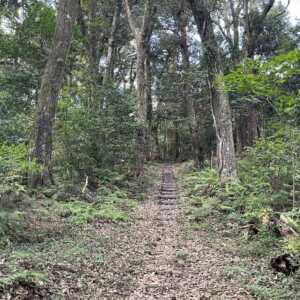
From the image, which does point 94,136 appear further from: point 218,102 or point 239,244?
point 239,244

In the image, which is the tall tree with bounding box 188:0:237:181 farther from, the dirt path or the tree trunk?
the tree trunk

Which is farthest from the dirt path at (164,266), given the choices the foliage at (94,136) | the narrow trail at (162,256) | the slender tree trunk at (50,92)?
the foliage at (94,136)

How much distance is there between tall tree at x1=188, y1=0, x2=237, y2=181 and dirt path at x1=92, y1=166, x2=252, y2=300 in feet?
9.58

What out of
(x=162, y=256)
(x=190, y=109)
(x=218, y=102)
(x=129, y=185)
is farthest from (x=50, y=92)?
(x=190, y=109)

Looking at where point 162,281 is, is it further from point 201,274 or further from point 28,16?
point 28,16

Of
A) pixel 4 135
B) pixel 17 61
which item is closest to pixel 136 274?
pixel 4 135

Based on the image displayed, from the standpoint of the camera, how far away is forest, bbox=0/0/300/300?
5.35 m

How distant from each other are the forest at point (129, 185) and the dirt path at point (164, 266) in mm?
31

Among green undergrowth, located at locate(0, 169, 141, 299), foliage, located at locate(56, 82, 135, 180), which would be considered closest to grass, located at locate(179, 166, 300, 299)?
green undergrowth, located at locate(0, 169, 141, 299)

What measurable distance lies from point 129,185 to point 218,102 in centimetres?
506

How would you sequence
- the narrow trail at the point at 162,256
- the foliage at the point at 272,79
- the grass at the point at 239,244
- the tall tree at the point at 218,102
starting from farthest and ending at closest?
the tall tree at the point at 218,102 → the foliage at the point at 272,79 → the narrow trail at the point at 162,256 → the grass at the point at 239,244

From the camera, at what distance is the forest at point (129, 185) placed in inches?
211

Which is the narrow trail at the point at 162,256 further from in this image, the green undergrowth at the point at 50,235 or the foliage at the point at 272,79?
the foliage at the point at 272,79

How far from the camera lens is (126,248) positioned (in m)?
7.14
